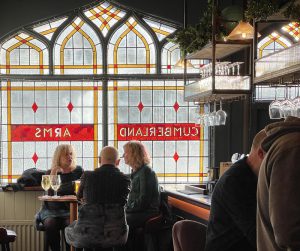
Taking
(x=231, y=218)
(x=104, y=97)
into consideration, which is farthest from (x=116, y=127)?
(x=231, y=218)

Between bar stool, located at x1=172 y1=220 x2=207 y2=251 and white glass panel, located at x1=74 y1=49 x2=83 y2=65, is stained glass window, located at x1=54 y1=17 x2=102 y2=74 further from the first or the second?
bar stool, located at x1=172 y1=220 x2=207 y2=251

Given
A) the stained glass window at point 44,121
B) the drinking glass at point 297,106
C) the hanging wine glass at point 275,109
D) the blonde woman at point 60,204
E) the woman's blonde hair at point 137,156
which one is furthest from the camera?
the stained glass window at point 44,121

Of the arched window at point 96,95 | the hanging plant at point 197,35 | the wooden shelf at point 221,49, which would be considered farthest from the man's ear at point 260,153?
the arched window at point 96,95

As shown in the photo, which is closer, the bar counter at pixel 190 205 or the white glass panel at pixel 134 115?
the bar counter at pixel 190 205

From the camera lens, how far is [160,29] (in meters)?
7.45

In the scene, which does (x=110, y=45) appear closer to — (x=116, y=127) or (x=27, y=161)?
(x=116, y=127)

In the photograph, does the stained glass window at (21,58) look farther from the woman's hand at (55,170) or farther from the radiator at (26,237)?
the radiator at (26,237)

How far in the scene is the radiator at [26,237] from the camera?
275 inches

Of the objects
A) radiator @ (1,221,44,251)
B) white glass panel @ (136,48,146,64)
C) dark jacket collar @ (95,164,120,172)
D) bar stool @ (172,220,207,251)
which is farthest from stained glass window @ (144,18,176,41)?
bar stool @ (172,220,207,251)

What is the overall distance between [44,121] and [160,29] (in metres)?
2.05

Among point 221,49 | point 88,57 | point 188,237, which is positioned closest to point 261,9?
point 221,49

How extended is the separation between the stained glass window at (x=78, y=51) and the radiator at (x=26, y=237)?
6.88 ft

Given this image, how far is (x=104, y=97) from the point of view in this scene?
24.0 ft

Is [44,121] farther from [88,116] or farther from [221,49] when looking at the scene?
[221,49]
